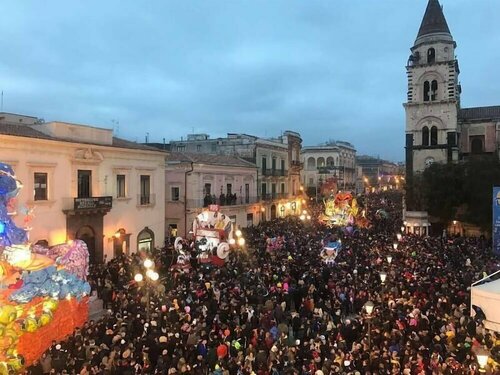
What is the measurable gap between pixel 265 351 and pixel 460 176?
2647 centimetres

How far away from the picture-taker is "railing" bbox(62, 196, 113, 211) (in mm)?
21219

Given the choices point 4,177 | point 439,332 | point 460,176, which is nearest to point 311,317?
point 439,332

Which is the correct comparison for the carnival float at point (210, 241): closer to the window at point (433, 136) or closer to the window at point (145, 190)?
the window at point (145, 190)

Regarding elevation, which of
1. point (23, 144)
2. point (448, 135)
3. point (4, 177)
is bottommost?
point (4, 177)

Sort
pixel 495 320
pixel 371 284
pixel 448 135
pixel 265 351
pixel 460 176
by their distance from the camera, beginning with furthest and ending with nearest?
1. pixel 448 135
2. pixel 460 176
3. pixel 371 284
4. pixel 495 320
5. pixel 265 351

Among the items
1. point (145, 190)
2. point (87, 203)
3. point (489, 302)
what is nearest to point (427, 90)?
point (145, 190)

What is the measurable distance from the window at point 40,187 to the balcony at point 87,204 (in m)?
0.99

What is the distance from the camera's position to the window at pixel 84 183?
72.7 ft

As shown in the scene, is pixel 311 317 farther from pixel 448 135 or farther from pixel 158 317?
pixel 448 135

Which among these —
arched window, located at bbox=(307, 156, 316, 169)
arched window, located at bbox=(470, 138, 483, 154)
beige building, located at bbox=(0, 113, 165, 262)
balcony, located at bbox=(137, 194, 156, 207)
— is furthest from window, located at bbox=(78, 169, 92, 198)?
arched window, located at bbox=(307, 156, 316, 169)

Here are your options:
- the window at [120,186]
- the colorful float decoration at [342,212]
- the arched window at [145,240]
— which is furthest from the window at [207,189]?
the window at [120,186]

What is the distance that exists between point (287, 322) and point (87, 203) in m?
12.7

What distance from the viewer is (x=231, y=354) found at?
35.1 ft

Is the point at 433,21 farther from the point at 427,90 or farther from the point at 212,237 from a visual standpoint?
the point at 212,237
